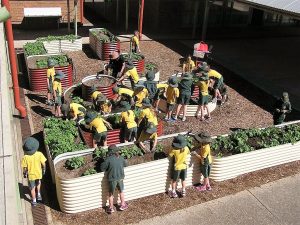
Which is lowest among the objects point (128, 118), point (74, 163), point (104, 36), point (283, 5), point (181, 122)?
point (181, 122)

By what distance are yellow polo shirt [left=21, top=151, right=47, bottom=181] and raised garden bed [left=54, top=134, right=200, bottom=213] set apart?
44 centimetres

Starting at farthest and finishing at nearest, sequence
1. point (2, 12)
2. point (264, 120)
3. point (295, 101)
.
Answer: point (295, 101) → point (264, 120) → point (2, 12)

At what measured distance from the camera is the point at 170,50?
2050 centimetres

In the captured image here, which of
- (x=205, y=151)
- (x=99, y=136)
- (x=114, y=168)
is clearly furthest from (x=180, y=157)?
(x=99, y=136)

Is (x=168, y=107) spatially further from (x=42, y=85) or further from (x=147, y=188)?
(x=42, y=85)

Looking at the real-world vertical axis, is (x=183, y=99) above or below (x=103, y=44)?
below

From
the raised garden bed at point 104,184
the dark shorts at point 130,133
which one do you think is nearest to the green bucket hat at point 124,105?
the dark shorts at point 130,133

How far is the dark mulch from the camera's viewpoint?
8.26m

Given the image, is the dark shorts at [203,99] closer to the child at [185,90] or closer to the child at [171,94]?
the child at [185,90]

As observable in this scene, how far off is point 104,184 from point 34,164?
160 cm

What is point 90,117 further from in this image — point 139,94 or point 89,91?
point 89,91

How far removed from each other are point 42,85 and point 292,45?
16.5 metres

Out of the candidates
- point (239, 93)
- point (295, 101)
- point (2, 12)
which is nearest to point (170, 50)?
point (239, 93)

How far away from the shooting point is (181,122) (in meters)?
12.7
